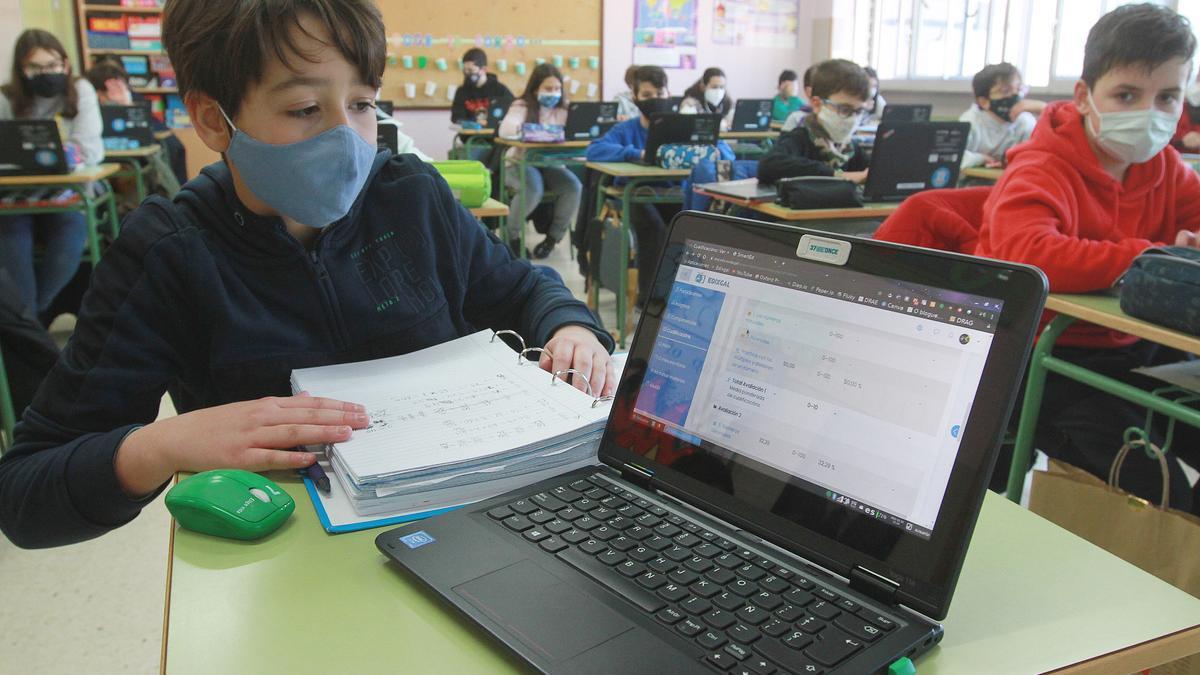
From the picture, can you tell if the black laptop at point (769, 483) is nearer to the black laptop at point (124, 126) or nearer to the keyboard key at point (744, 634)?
the keyboard key at point (744, 634)

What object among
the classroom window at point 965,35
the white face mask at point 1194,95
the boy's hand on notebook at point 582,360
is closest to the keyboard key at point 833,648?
the boy's hand on notebook at point 582,360

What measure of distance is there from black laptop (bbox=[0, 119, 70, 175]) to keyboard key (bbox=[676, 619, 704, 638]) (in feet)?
11.9

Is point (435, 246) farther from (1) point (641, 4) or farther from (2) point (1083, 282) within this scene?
(1) point (641, 4)

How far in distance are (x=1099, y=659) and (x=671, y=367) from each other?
367mm

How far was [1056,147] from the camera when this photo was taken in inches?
71.9

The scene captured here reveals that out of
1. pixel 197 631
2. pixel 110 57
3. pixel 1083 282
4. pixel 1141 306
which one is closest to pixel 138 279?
pixel 197 631

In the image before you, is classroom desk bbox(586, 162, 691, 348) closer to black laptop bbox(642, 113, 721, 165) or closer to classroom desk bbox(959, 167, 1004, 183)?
black laptop bbox(642, 113, 721, 165)

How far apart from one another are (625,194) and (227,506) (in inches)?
133

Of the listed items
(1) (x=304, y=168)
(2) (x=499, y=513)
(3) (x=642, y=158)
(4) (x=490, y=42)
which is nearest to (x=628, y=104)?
(3) (x=642, y=158)

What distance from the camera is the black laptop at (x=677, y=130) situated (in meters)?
4.15

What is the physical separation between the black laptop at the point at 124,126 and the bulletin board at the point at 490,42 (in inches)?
128

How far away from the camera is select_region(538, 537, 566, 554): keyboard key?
63 cm

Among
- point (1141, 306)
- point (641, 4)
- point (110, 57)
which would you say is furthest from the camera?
point (641, 4)

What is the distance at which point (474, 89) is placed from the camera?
7.65 meters
